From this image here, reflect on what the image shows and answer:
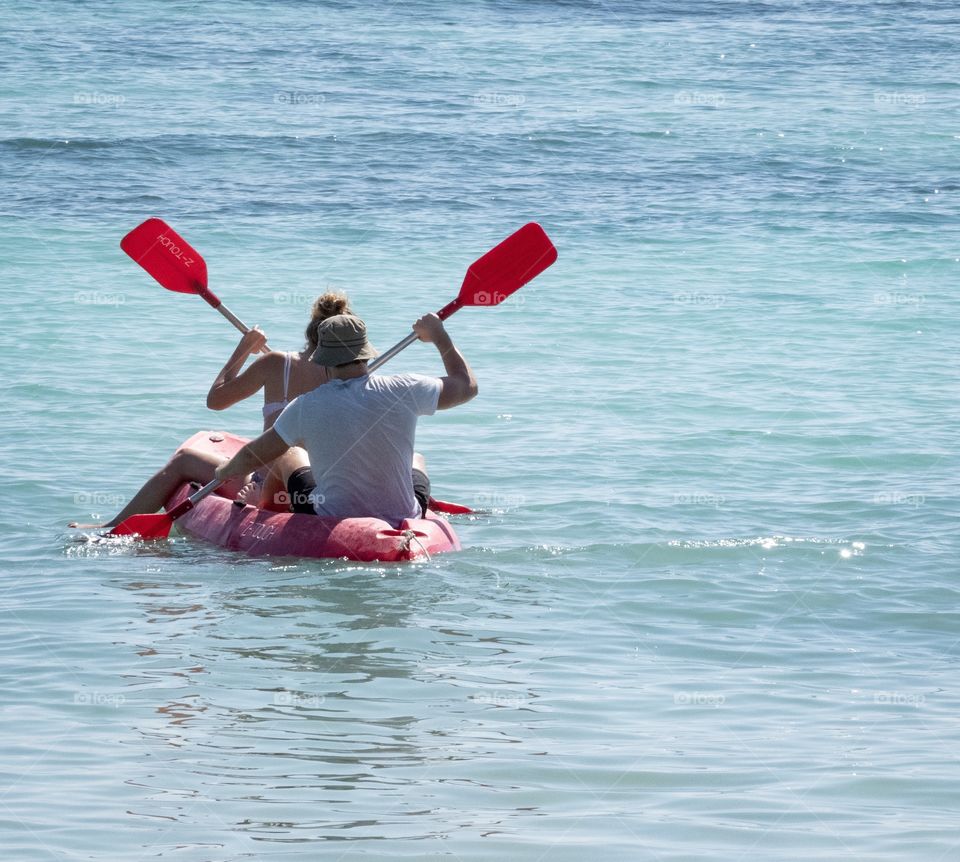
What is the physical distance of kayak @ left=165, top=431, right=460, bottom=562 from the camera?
562cm

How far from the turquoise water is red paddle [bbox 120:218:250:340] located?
3.66 feet

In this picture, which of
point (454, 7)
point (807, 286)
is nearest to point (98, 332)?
point (807, 286)

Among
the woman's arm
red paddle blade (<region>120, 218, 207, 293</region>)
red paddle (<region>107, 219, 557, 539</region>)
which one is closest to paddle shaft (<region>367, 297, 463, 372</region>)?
red paddle (<region>107, 219, 557, 539</region>)

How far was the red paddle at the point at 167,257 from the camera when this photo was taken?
7.05 meters

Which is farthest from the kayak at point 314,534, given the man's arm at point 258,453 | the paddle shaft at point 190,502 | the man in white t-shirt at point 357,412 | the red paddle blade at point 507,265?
the red paddle blade at point 507,265

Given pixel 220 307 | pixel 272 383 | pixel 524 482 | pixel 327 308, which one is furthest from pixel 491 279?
pixel 524 482

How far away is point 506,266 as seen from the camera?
637cm

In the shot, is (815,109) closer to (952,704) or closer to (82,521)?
(82,521)

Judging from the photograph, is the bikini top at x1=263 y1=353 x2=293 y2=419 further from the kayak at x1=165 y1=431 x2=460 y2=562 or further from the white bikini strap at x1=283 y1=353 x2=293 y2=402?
the kayak at x1=165 y1=431 x2=460 y2=562

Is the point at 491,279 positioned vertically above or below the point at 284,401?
above

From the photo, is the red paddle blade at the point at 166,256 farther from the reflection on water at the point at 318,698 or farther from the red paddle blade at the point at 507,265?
the reflection on water at the point at 318,698

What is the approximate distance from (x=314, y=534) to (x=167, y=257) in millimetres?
2057

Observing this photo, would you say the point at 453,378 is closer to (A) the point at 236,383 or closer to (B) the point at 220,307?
(A) the point at 236,383

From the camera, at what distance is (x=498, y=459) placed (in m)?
8.17
